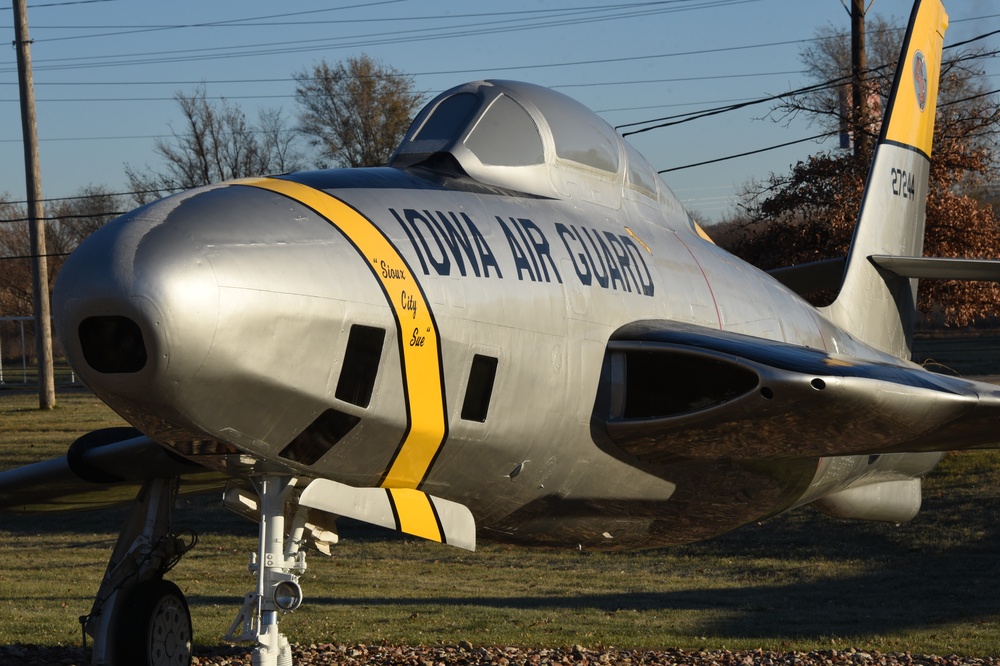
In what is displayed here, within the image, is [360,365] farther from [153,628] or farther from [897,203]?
[897,203]

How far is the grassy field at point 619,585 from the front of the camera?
45.1ft

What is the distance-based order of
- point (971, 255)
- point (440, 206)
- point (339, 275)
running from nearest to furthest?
point (339, 275) → point (440, 206) → point (971, 255)

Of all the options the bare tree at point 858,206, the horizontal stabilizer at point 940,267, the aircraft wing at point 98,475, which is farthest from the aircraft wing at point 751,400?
the bare tree at point 858,206

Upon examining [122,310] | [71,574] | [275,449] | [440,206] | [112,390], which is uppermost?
[440,206]

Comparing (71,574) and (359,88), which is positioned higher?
(359,88)

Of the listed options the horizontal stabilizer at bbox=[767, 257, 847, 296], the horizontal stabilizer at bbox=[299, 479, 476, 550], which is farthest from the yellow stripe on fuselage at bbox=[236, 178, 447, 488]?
the horizontal stabilizer at bbox=[767, 257, 847, 296]

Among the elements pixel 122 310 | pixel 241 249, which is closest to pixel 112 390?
pixel 122 310

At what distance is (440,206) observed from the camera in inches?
234

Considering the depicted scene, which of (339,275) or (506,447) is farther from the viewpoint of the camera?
(506,447)

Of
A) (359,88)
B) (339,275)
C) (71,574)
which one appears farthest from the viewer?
(359,88)

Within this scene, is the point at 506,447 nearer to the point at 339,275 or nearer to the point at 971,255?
the point at 339,275

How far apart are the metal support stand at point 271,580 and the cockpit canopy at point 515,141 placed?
6.91 feet

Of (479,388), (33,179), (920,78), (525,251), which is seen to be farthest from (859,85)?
(479,388)

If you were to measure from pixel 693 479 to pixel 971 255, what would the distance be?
1923 cm
